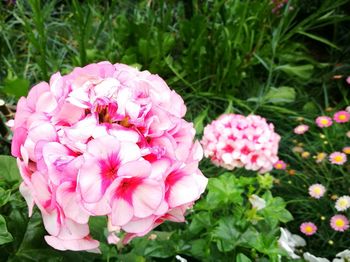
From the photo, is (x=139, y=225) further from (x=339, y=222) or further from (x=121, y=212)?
(x=339, y=222)

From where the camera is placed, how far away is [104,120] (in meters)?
0.66

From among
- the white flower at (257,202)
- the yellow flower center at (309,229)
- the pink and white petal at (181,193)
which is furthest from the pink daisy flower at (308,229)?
the pink and white petal at (181,193)

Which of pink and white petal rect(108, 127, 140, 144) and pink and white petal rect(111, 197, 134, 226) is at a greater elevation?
pink and white petal rect(108, 127, 140, 144)

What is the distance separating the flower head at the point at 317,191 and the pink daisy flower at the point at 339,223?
95mm

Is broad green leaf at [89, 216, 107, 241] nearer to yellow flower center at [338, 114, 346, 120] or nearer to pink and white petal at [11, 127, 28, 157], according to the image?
pink and white petal at [11, 127, 28, 157]

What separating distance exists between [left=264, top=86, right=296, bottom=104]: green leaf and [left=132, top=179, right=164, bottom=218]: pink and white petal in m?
1.71

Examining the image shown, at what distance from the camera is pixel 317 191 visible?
171 centimetres

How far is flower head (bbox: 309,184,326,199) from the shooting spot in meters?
1.70

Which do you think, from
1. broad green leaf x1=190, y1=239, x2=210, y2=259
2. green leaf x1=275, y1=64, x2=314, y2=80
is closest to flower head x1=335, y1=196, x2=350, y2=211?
broad green leaf x1=190, y1=239, x2=210, y2=259

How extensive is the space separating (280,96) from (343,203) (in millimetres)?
809

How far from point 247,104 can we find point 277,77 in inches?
13.2

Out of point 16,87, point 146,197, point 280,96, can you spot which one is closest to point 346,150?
point 280,96

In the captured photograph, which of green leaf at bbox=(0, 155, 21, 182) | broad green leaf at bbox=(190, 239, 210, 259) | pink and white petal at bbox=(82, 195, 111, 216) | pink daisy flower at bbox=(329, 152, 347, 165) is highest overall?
pink and white petal at bbox=(82, 195, 111, 216)

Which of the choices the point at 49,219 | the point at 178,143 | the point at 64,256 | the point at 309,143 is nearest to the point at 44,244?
the point at 64,256
